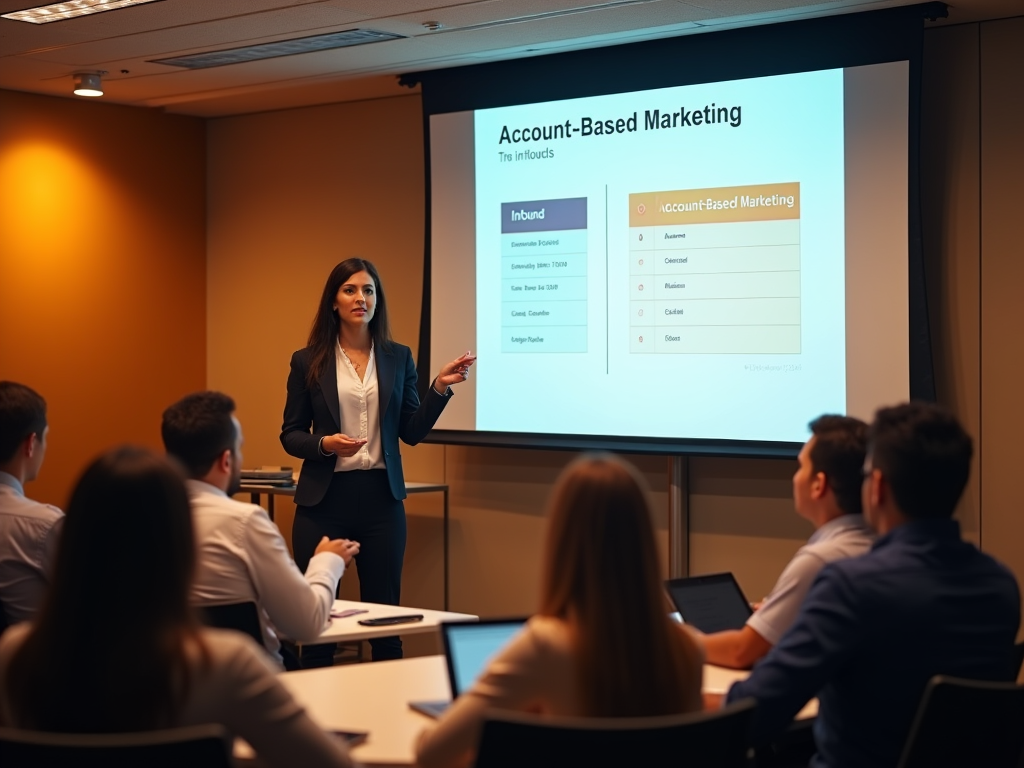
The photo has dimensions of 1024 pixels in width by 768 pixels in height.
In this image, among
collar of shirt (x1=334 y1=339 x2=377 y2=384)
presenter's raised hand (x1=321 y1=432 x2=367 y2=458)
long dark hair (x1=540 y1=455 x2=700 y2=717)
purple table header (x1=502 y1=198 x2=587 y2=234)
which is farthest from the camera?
purple table header (x1=502 y1=198 x2=587 y2=234)

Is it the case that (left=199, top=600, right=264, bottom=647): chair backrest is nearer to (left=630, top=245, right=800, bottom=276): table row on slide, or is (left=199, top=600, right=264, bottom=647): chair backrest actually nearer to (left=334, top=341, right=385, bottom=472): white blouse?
(left=334, top=341, right=385, bottom=472): white blouse

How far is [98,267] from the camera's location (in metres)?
Result: 6.63

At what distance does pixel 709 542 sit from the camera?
5.22 metres

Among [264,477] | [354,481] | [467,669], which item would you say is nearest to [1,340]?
[264,477]

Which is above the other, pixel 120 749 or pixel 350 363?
pixel 350 363

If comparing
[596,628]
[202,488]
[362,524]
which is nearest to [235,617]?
[202,488]

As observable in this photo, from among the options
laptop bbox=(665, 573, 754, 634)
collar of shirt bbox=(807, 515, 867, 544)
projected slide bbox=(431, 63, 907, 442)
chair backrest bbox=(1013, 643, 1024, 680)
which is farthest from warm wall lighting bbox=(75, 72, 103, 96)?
chair backrest bbox=(1013, 643, 1024, 680)

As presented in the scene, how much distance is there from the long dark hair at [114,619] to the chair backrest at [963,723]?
1.15 metres

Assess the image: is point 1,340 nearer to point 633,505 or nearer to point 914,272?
point 914,272

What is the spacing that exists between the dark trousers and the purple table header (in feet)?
4.91

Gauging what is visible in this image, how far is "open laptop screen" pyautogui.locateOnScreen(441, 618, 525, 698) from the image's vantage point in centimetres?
215

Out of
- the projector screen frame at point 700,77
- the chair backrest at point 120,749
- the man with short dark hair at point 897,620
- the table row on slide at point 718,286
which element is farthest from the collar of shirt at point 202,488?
the table row on slide at point 718,286

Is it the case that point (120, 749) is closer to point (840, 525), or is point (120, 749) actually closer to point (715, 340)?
point (840, 525)

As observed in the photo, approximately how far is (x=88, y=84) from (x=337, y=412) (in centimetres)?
245
